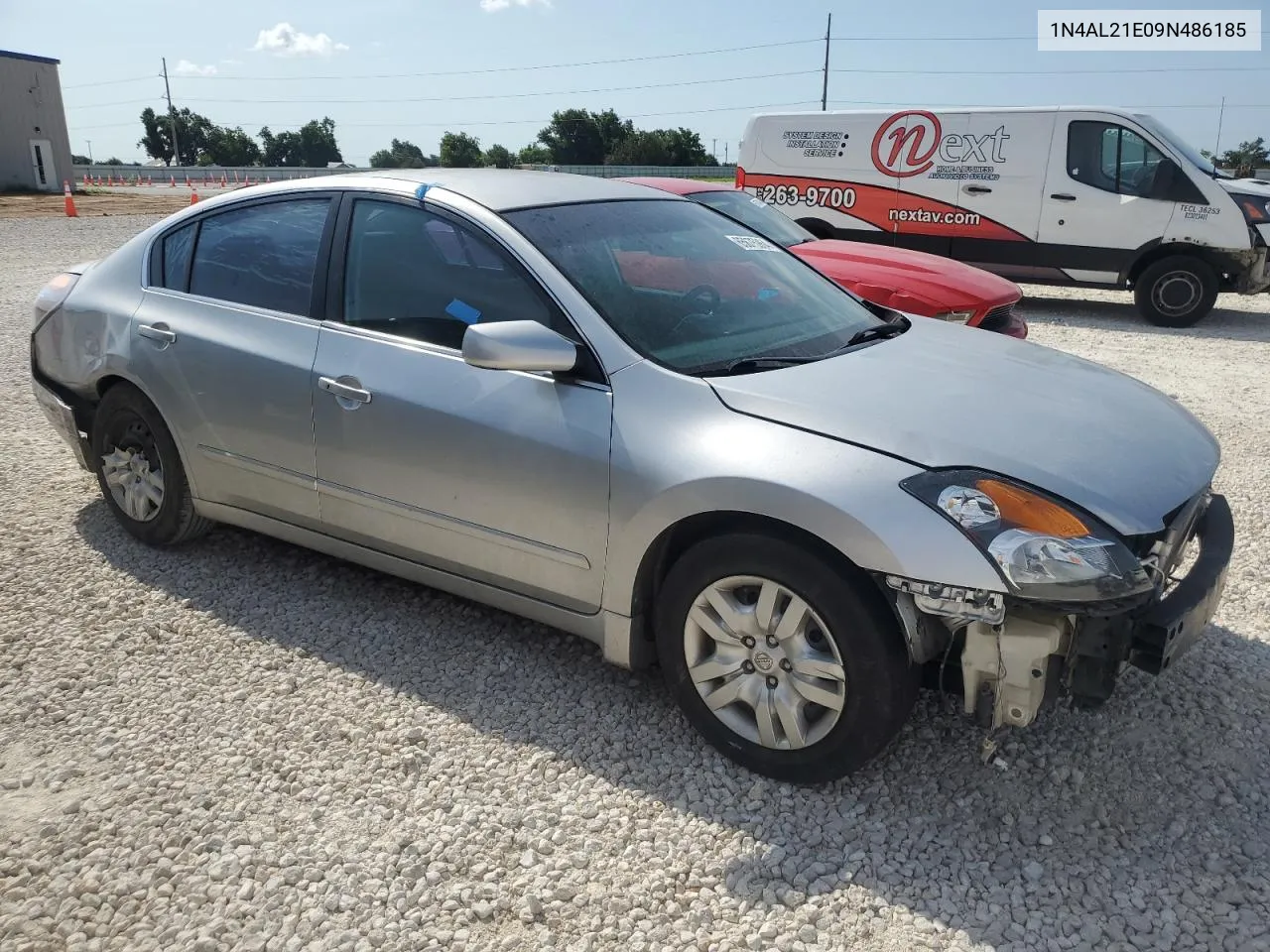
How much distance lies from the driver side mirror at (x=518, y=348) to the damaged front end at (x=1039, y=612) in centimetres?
108

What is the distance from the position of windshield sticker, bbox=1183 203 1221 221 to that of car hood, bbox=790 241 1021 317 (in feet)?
14.2

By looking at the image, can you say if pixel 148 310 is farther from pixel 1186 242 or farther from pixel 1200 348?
pixel 1186 242

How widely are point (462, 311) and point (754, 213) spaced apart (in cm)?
508

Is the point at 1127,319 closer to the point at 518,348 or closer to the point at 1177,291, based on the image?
the point at 1177,291

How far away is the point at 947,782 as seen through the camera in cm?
286

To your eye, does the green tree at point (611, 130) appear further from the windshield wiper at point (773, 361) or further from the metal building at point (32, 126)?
the windshield wiper at point (773, 361)

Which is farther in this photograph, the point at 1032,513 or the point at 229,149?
the point at 229,149

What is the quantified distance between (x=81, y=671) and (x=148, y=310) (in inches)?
59.7

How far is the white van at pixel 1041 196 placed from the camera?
10406 millimetres

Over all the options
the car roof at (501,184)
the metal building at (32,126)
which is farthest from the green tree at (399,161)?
the metal building at (32,126)

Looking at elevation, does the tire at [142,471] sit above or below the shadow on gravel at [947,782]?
above

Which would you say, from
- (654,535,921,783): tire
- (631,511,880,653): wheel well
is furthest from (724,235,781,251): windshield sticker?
(654,535,921,783): tire

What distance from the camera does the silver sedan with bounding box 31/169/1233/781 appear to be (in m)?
2.51

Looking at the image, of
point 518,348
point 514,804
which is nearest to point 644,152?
point 518,348
